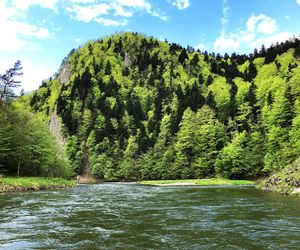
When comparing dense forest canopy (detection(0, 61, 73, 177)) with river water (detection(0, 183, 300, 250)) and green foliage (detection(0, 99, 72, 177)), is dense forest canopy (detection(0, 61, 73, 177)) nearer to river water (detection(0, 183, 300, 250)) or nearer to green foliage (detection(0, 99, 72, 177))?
green foliage (detection(0, 99, 72, 177))

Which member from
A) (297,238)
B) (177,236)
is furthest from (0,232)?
(297,238)

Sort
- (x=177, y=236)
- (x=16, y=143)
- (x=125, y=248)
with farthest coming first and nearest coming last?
(x=16, y=143) < (x=177, y=236) < (x=125, y=248)

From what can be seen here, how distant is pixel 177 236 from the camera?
18422 millimetres

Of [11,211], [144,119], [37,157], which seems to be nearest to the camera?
[11,211]

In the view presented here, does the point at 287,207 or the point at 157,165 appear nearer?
the point at 287,207

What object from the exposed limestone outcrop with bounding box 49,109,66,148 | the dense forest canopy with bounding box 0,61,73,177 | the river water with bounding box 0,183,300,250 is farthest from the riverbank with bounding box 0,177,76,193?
the exposed limestone outcrop with bounding box 49,109,66,148

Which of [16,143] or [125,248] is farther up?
[16,143]

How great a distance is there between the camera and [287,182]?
46.4 m

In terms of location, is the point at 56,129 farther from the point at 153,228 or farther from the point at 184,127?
the point at 153,228

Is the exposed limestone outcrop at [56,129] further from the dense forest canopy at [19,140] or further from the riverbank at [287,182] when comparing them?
the riverbank at [287,182]

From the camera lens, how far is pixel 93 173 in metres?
137

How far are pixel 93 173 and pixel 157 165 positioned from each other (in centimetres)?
3028

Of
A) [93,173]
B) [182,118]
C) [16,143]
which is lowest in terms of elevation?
[93,173]

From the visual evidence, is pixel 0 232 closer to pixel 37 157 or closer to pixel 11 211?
pixel 11 211
